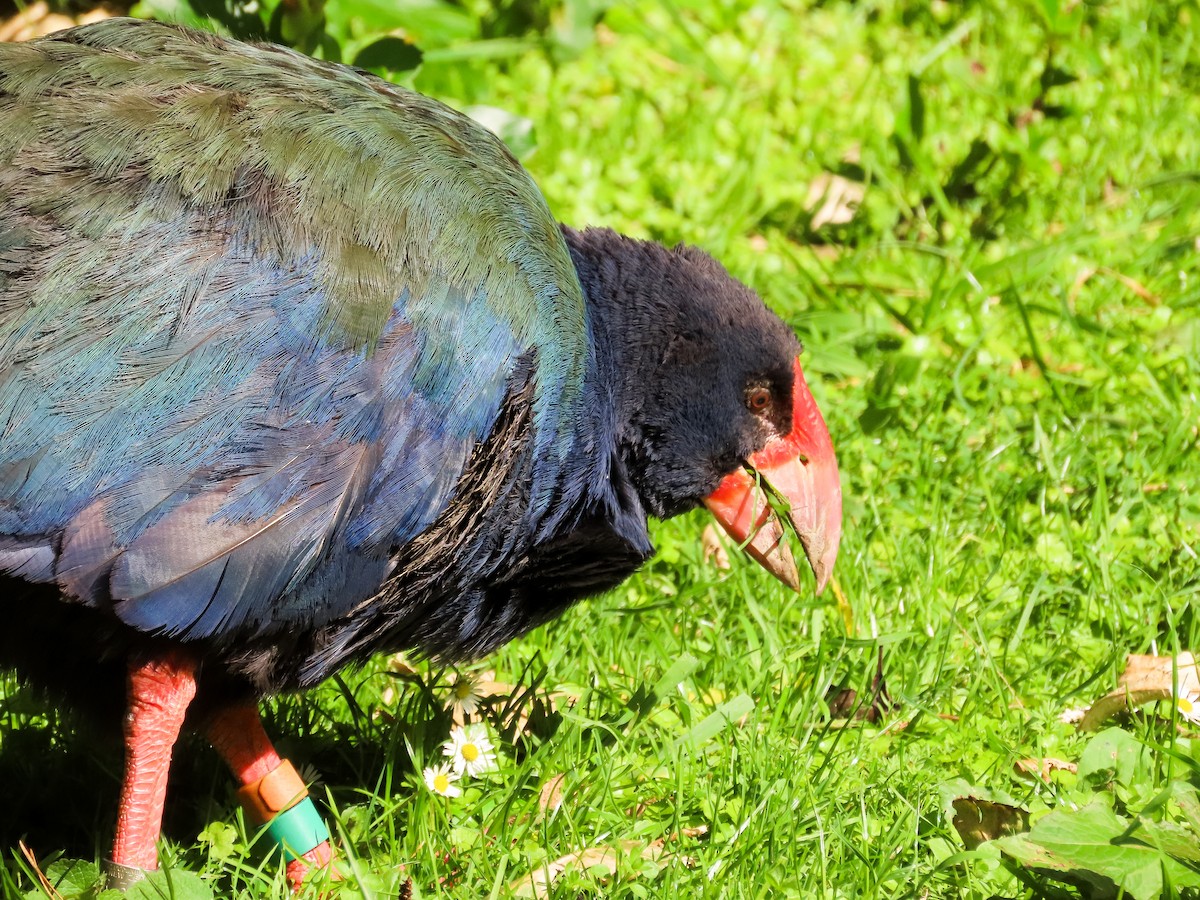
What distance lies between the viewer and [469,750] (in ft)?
8.33

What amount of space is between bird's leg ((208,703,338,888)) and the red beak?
0.90 metres

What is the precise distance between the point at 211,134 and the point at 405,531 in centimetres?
68

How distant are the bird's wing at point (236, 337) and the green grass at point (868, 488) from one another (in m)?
0.52

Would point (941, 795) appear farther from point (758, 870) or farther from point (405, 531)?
point (405, 531)

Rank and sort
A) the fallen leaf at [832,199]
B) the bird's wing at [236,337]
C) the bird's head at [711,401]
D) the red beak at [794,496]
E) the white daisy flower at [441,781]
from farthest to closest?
the fallen leaf at [832,199]
the red beak at [794,496]
the bird's head at [711,401]
the white daisy flower at [441,781]
the bird's wing at [236,337]

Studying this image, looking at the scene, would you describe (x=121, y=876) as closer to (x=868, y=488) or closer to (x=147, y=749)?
(x=147, y=749)

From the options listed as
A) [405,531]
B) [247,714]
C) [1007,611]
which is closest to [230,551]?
[405,531]

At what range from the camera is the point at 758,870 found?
90.7 inches

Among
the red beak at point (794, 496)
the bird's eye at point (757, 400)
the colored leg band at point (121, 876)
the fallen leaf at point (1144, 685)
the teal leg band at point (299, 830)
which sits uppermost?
the bird's eye at point (757, 400)

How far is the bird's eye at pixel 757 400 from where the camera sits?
269 cm

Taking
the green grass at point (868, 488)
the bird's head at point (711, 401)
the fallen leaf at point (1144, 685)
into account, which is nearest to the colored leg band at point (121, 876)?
the green grass at point (868, 488)

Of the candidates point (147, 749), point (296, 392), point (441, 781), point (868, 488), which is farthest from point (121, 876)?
point (868, 488)

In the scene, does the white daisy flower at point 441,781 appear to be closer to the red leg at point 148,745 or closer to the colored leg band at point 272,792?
the colored leg band at point 272,792

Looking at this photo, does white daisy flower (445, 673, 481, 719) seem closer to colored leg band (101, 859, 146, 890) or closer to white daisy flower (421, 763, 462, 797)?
white daisy flower (421, 763, 462, 797)
